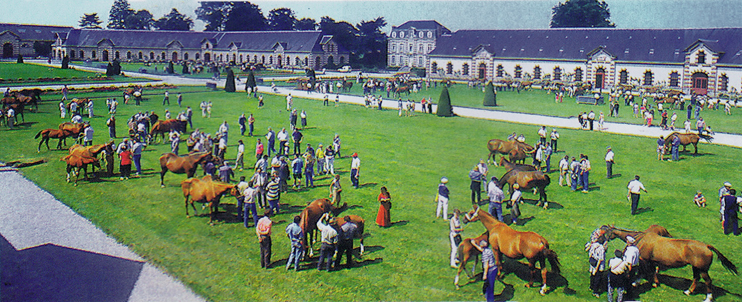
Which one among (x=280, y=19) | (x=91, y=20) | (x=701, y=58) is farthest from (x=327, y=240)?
(x=91, y=20)

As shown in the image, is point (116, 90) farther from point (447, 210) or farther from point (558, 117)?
point (447, 210)

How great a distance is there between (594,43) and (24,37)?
109 m

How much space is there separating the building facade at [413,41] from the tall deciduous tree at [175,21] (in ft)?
174

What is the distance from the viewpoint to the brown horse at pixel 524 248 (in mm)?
12359

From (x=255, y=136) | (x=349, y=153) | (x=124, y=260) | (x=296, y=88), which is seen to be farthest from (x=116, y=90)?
(x=124, y=260)

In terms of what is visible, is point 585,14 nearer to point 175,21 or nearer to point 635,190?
point 175,21

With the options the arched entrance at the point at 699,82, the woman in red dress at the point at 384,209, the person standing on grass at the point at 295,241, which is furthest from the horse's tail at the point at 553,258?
the arched entrance at the point at 699,82

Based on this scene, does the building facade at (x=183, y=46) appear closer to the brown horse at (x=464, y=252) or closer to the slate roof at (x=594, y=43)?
the slate roof at (x=594, y=43)

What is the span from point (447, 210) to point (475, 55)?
223 ft

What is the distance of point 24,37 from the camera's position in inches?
4432

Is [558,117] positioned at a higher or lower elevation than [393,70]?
lower

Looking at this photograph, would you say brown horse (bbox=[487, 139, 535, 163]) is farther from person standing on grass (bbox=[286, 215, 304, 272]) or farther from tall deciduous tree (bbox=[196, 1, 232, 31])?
tall deciduous tree (bbox=[196, 1, 232, 31])

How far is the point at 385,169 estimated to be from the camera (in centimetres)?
2408

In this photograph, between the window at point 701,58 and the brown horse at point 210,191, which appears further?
the window at point 701,58
